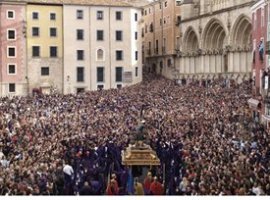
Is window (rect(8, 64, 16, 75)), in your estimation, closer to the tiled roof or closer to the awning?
the tiled roof

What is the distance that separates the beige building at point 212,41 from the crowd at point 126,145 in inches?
401

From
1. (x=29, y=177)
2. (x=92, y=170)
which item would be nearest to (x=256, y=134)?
(x=92, y=170)

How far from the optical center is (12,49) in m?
48.3

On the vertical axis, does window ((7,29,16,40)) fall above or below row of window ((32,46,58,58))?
above

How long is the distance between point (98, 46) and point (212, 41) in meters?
10.1

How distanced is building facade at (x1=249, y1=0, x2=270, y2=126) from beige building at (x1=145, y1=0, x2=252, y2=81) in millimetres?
8190

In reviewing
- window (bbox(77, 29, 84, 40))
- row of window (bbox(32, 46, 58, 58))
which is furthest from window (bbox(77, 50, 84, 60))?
row of window (bbox(32, 46, 58, 58))

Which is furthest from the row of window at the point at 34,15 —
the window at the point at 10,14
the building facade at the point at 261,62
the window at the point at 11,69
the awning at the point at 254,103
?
the awning at the point at 254,103

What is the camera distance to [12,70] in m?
48.3

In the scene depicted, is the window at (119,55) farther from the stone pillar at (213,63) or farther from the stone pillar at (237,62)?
the stone pillar at (237,62)

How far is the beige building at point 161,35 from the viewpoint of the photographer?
56.1m

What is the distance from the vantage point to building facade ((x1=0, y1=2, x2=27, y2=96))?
48.0 meters

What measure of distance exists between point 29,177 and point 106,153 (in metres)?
4.23

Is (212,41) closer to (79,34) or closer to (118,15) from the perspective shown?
(118,15)
